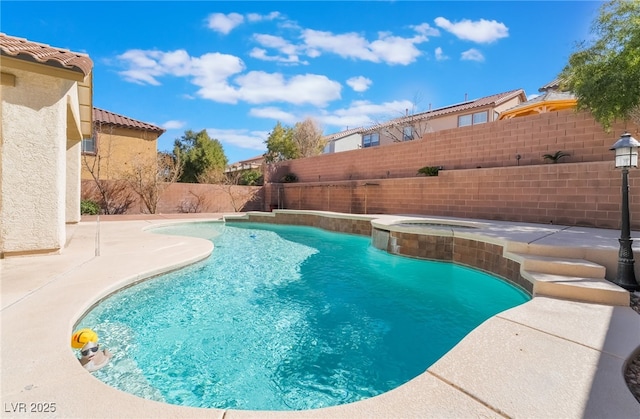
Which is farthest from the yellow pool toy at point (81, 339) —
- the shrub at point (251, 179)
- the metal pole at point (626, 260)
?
the shrub at point (251, 179)

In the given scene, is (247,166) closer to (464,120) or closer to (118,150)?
(118,150)

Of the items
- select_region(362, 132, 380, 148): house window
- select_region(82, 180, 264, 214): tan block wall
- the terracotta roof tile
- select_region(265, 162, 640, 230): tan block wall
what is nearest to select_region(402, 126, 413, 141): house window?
select_region(362, 132, 380, 148): house window

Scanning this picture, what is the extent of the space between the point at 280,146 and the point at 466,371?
25335mm

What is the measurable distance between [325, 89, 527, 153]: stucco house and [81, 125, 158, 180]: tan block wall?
15908 mm

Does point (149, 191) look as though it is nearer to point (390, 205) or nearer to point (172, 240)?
point (172, 240)

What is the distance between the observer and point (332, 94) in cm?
2453

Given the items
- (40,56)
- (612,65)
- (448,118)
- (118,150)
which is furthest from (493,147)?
(118,150)

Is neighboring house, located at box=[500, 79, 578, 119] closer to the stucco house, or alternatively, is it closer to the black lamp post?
the stucco house

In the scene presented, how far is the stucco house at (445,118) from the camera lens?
19.3 m

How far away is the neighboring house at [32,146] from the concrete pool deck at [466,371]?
5.37 ft

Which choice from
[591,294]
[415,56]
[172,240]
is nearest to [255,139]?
[415,56]

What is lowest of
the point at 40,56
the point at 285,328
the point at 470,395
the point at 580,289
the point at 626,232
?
the point at 285,328

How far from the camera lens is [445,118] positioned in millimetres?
20812

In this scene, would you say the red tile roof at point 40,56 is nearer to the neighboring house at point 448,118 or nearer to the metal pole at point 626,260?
→ the metal pole at point 626,260
